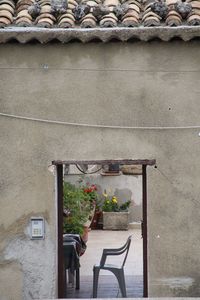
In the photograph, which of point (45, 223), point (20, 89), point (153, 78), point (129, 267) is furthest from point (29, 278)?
point (129, 267)

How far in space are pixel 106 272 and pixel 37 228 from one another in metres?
4.84

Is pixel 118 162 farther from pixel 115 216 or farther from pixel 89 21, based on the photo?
pixel 115 216

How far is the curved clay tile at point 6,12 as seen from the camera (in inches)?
377

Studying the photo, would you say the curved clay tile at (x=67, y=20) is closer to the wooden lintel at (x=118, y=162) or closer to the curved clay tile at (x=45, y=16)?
the curved clay tile at (x=45, y=16)

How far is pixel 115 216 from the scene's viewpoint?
2089cm

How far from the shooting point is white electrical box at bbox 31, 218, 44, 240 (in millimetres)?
9516

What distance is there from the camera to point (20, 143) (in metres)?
9.62

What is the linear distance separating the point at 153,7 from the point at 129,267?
6572mm

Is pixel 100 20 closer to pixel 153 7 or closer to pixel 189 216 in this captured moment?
pixel 153 7

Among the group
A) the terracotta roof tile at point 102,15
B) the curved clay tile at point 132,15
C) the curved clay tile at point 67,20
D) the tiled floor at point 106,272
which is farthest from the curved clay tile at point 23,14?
the tiled floor at point 106,272

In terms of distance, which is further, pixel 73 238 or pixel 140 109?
pixel 73 238

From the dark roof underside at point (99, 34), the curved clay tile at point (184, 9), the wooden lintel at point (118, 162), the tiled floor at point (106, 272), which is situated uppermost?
the curved clay tile at point (184, 9)

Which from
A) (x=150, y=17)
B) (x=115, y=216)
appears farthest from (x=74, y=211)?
(x=115, y=216)

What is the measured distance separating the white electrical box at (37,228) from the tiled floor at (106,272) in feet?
8.64
